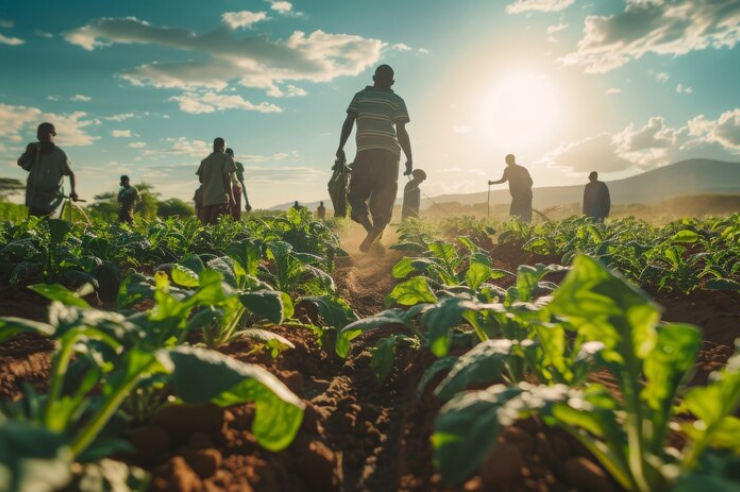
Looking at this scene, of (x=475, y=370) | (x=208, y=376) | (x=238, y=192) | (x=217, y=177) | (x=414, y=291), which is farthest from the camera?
(x=238, y=192)

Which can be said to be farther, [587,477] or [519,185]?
[519,185]

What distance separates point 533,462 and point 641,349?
35 cm

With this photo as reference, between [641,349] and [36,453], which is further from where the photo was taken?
[641,349]

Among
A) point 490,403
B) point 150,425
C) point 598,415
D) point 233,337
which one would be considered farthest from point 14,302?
point 598,415

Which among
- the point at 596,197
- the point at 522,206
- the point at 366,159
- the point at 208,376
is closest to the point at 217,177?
the point at 366,159

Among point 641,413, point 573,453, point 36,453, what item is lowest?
point 573,453

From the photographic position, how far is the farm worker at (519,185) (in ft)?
35.3

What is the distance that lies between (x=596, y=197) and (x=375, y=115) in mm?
7118

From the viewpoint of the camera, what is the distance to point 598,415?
0.97 metres

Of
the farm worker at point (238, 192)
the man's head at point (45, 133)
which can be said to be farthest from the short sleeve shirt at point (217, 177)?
the man's head at point (45, 133)

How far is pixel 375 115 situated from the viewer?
241 inches

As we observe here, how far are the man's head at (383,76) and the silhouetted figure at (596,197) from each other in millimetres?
6766

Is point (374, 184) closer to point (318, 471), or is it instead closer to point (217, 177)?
point (217, 177)

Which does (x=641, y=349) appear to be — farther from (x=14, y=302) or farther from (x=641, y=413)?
(x=14, y=302)
